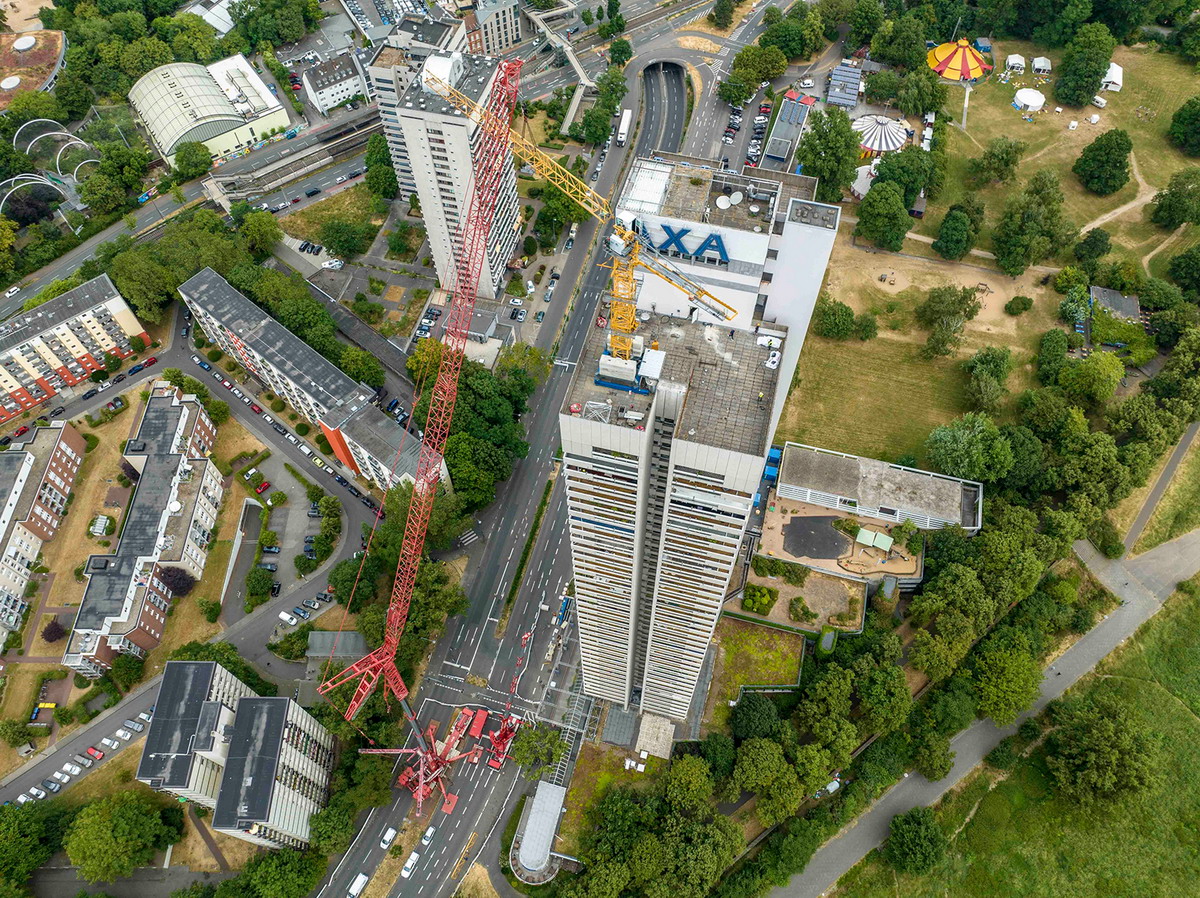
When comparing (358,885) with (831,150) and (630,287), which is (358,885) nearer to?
(630,287)

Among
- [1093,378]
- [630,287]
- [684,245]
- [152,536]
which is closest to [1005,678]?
[1093,378]

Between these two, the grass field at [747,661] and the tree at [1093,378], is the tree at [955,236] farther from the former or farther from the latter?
the grass field at [747,661]

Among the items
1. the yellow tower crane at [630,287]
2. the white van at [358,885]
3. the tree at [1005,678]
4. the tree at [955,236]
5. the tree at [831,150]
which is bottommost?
the white van at [358,885]

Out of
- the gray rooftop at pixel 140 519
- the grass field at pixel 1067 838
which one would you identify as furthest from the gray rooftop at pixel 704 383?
the gray rooftop at pixel 140 519

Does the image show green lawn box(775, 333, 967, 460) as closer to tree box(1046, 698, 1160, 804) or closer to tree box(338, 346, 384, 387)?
tree box(1046, 698, 1160, 804)

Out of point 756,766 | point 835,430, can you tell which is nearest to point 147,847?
point 756,766

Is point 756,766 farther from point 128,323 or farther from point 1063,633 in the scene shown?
point 128,323

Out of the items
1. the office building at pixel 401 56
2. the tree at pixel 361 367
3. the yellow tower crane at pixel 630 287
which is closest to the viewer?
the yellow tower crane at pixel 630 287
